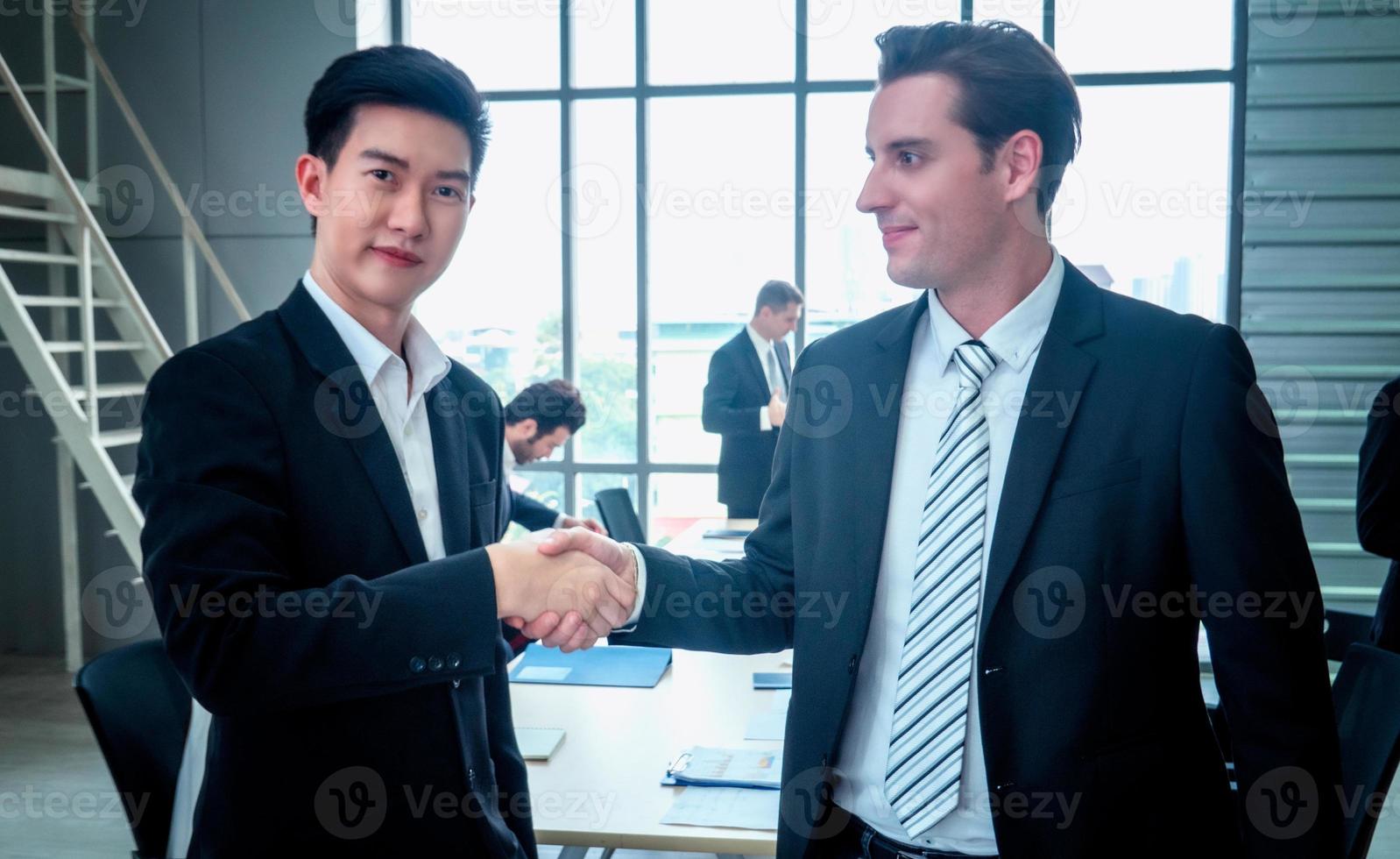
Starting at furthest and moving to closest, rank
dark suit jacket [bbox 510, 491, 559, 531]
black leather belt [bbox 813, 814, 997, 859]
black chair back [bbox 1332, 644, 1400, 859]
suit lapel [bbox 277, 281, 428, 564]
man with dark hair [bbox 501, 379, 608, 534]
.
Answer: man with dark hair [bbox 501, 379, 608, 534]
dark suit jacket [bbox 510, 491, 559, 531]
black chair back [bbox 1332, 644, 1400, 859]
black leather belt [bbox 813, 814, 997, 859]
suit lapel [bbox 277, 281, 428, 564]

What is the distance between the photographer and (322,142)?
144cm

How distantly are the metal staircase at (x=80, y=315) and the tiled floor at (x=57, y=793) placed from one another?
0.99 ft

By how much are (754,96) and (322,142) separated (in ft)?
16.1

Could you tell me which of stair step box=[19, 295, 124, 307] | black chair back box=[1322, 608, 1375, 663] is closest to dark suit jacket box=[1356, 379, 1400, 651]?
black chair back box=[1322, 608, 1375, 663]

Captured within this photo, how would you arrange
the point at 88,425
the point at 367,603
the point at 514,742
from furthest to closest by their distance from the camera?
the point at 88,425 → the point at 514,742 → the point at 367,603

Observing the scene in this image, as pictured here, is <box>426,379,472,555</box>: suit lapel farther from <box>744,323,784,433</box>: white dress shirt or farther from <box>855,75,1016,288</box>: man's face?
<box>744,323,784,433</box>: white dress shirt

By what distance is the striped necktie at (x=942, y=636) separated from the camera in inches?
54.8

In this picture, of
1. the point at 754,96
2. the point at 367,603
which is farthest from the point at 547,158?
the point at 367,603

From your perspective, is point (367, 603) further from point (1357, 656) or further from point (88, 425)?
point (88, 425)

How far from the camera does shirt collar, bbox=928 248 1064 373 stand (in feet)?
5.08

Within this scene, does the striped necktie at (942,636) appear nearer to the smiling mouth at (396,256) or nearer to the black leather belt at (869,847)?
the black leather belt at (869,847)

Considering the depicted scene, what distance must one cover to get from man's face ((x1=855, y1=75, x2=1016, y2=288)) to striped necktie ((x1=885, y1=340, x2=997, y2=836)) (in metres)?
0.25

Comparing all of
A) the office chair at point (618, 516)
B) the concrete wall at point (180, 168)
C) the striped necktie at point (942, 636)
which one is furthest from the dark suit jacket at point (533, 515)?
the concrete wall at point (180, 168)

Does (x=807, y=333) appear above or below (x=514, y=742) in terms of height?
above
